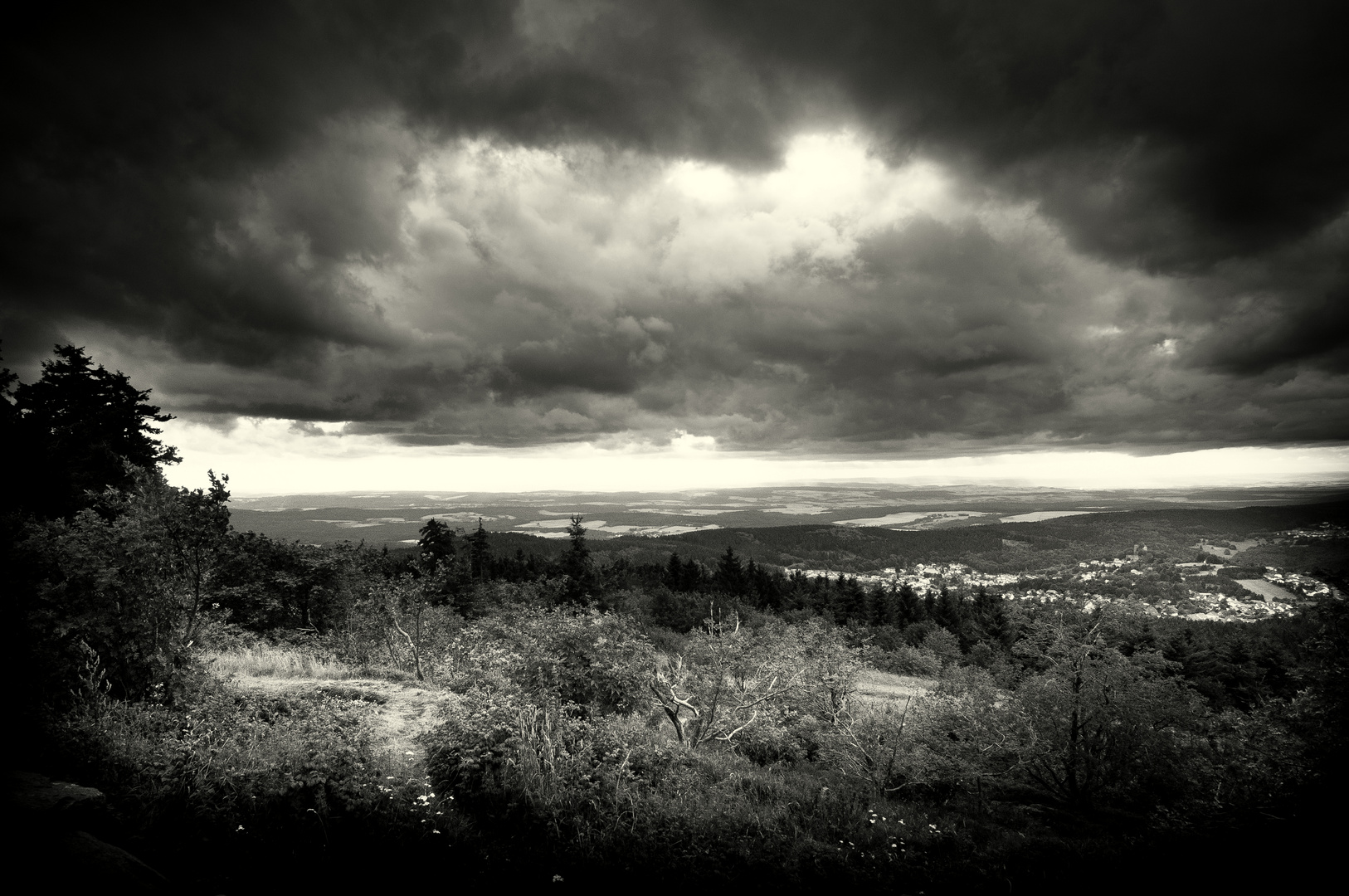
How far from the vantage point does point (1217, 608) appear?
80.1m

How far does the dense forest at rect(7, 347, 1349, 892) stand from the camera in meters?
8.34

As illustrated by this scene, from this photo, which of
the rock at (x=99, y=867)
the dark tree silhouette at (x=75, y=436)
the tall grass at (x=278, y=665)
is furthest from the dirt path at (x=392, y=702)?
the dark tree silhouette at (x=75, y=436)

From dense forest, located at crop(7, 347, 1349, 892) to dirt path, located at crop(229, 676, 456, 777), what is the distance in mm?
220

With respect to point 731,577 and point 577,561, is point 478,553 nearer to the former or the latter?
point 577,561

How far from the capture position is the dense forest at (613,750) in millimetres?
8336

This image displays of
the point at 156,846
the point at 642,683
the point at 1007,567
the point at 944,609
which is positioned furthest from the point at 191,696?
the point at 1007,567

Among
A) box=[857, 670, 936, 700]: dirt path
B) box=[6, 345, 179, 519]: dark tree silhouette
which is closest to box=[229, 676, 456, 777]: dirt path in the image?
box=[6, 345, 179, 519]: dark tree silhouette

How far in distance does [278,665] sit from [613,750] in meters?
15.9

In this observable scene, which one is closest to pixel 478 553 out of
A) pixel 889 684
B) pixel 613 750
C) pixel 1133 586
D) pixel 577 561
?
pixel 577 561

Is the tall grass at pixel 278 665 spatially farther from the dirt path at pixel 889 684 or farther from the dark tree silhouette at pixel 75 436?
the dirt path at pixel 889 684

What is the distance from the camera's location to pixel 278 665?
19594 mm

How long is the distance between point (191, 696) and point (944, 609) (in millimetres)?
102720

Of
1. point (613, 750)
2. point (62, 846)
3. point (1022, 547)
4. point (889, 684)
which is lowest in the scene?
point (1022, 547)

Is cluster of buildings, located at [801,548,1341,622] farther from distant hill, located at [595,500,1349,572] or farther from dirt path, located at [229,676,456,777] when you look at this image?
dirt path, located at [229,676,456,777]
